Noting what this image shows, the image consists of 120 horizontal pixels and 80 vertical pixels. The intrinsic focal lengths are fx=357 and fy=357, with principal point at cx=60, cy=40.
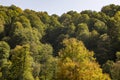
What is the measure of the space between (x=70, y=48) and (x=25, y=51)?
59.9ft

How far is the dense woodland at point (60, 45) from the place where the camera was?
54.2 m

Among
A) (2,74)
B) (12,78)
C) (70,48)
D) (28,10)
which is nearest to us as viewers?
(70,48)

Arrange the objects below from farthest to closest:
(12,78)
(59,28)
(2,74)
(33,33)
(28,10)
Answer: (28,10), (59,28), (33,33), (2,74), (12,78)

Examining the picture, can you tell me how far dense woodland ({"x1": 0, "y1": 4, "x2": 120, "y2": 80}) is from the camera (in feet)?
178

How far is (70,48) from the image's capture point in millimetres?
→ 55469

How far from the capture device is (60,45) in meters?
129

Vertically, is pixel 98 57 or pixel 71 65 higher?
pixel 98 57

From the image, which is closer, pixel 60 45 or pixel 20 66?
pixel 20 66

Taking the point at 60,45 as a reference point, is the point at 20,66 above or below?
below

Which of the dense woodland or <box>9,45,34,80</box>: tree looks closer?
the dense woodland

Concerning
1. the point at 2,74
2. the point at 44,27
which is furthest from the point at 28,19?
the point at 2,74

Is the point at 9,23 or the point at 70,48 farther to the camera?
the point at 9,23

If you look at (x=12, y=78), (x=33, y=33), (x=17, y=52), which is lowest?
(x=12, y=78)

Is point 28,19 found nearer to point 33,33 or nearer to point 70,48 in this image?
point 33,33
